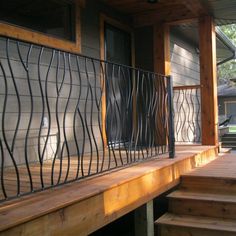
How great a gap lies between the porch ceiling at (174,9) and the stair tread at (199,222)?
2831 mm

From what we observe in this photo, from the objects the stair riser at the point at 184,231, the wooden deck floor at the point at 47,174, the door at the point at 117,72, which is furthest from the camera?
the door at the point at 117,72

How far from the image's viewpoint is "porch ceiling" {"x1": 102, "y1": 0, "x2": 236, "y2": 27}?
17.4ft

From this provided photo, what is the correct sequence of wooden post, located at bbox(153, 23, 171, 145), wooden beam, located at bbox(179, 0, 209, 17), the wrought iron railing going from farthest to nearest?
the wrought iron railing, wooden post, located at bbox(153, 23, 171, 145), wooden beam, located at bbox(179, 0, 209, 17)

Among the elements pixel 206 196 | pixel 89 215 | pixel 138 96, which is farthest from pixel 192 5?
pixel 89 215

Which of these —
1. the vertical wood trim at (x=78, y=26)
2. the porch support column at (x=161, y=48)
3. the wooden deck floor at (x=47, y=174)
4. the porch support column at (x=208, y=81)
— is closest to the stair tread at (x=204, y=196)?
the wooden deck floor at (x=47, y=174)

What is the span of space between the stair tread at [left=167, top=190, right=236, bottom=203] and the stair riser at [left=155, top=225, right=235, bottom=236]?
1.34 ft

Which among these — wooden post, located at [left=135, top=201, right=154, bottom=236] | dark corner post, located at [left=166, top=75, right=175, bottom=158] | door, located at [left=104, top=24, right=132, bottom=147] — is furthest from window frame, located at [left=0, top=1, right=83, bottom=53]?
wooden post, located at [left=135, top=201, right=154, bottom=236]

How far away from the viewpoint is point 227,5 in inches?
209

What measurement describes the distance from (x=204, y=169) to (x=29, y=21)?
269 cm

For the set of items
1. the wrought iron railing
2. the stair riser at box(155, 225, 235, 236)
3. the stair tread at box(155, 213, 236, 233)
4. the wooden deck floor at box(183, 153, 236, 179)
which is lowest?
the stair riser at box(155, 225, 235, 236)

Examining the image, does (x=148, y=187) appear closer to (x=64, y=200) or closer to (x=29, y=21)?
(x=64, y=200)

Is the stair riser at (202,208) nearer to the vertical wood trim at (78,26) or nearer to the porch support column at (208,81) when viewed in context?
the porch support column at (208,81)

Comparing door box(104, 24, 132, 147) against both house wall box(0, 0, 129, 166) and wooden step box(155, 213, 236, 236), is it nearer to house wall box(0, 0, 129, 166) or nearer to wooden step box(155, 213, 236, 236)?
house wall box(0, 0, 129, 166)

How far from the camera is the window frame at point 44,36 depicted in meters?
3.76
